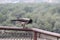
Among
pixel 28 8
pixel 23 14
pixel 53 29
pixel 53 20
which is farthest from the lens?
pixel 28 8

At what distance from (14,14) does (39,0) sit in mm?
1355

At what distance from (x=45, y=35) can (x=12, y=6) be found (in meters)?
5.24

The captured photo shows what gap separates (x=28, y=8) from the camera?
7.47 meters

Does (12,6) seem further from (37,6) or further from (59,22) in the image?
(59,22)

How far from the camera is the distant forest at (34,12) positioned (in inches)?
260

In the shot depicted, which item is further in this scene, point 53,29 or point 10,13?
point 10,13

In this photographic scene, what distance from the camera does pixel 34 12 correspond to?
7.41 metres

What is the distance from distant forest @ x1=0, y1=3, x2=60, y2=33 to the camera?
6.61 meters

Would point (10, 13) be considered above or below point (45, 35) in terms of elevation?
below

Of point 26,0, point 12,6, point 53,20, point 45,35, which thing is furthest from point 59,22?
point 45,35

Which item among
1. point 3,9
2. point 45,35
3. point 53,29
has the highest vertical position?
point 45,35

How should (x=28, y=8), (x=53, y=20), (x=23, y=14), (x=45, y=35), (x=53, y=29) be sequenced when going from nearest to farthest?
1. (x=45, y=35)
2. (x=53, y=29)
3. (x=53, y=20)
4. (x=23, y=14)
5. (x=28, y=8)

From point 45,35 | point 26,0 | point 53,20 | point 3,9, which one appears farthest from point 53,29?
point 45,35

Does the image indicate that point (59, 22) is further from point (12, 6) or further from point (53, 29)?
point (12, 6)
